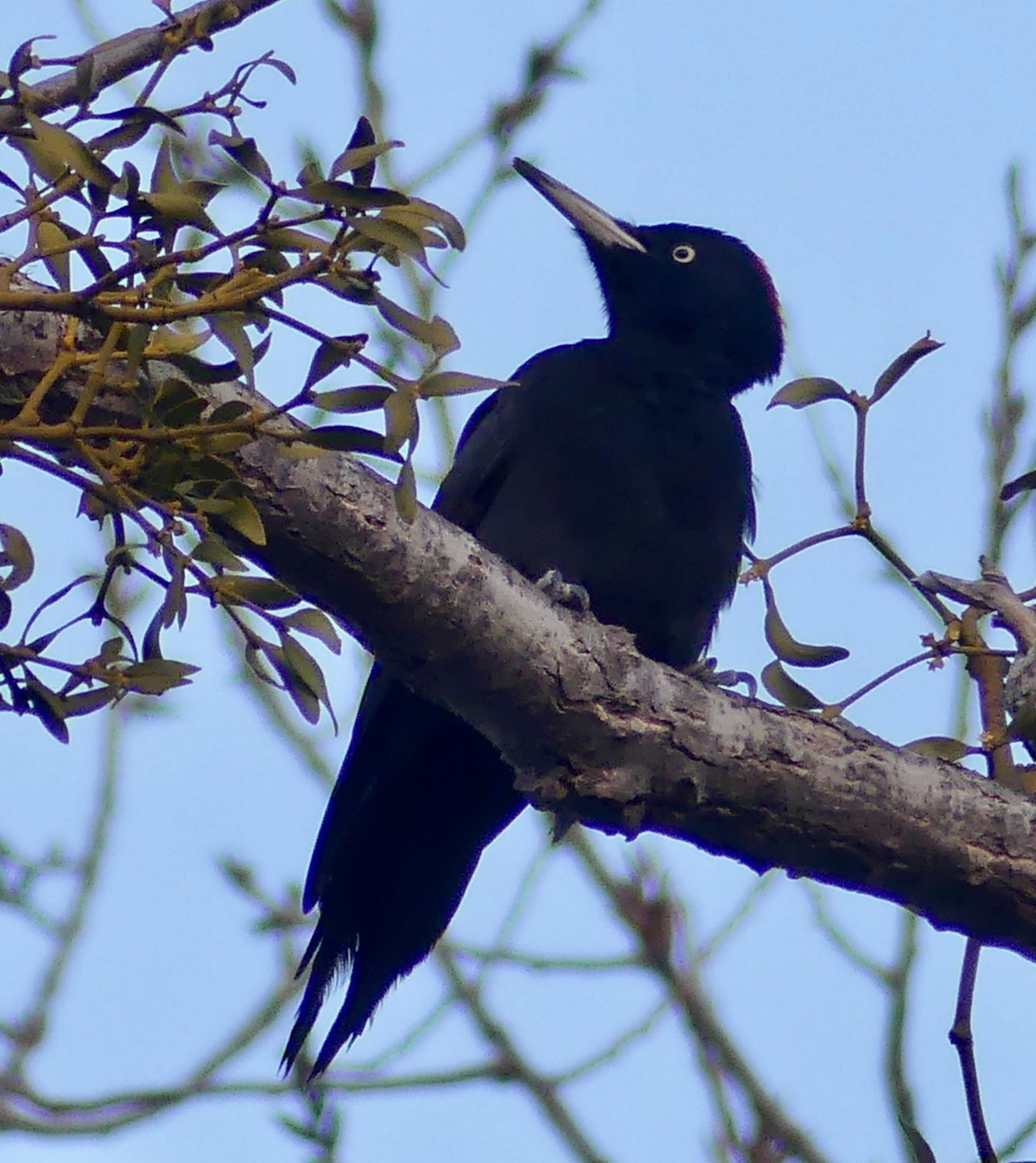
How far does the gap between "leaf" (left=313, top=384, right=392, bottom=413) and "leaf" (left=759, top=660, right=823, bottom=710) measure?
122 cm

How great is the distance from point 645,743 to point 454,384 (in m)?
0.97

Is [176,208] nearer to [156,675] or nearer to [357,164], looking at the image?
[357,164]

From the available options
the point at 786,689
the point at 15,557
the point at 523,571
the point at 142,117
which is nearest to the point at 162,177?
the point at 142,117

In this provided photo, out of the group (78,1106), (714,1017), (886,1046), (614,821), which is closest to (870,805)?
(614,821)

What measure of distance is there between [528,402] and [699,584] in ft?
2.03

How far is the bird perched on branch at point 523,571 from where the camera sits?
3.99 m

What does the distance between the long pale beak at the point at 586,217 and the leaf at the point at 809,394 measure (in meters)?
2.16

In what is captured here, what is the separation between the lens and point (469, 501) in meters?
4.31

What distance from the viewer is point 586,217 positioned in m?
5.39

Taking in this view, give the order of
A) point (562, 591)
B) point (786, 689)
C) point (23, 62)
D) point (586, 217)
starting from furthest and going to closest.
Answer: point (586, 217) → point (562, 591) → point (786, 689) → point (23, 62)

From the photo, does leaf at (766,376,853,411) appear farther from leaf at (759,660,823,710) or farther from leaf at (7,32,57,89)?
leaf at (7,32,57,89)

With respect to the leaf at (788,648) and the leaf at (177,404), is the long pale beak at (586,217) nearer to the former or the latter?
the leaf at (788,648)

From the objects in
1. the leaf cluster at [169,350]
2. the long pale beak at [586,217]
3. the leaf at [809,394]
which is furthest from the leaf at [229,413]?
the long pale beak at [586,217]

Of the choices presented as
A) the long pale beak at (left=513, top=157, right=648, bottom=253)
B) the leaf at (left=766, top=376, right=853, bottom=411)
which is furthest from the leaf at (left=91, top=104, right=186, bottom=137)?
the long pale beak at (left=513, top=157, right=648, bottom=253)
